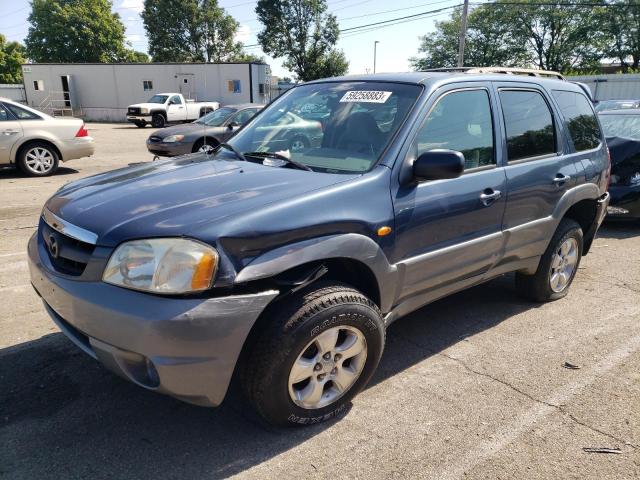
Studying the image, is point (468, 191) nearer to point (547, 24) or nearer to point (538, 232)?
point (538, 232)

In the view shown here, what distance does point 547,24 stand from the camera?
5259 centimetres

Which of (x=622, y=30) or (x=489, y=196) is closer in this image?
(x=489, y=196)

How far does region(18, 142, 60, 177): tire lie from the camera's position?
10070mm

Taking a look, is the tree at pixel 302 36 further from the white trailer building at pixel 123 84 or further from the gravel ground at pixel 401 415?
the gravel ground at pixel 401 415

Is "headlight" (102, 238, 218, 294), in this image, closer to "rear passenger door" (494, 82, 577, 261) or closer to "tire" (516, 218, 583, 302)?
"rear passenger door" (494, 82, 577, 261)

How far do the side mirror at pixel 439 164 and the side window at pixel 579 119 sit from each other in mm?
1955

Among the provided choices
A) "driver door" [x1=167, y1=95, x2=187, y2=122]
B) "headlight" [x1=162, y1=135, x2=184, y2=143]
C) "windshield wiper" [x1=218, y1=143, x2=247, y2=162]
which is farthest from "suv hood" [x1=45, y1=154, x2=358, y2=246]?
"driver door" [x1=167, y1=95, x2=187, y2=122]

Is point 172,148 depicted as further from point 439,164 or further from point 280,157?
point 439,164

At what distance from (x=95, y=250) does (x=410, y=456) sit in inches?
71.0

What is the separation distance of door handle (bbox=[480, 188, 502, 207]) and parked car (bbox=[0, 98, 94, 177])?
9590mm

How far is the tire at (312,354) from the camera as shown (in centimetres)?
238

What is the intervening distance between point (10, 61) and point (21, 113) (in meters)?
60.3

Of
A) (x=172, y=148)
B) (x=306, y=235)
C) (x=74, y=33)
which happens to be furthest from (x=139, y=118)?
(x=74, y=33)

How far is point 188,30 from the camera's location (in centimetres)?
5869
